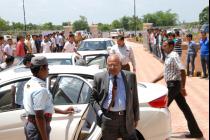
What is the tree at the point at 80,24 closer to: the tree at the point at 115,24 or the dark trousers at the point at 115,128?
the tree at the point at 115,24

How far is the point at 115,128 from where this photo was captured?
5.04 meters

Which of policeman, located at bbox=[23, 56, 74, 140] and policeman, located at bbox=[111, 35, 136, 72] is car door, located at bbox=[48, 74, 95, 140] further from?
policeman, located at bbox=[111, 35, 136, 72]

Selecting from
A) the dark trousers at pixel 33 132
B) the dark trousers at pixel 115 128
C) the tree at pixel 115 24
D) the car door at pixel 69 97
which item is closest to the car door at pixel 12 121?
the car door at pixel 69 97

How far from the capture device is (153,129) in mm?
6152

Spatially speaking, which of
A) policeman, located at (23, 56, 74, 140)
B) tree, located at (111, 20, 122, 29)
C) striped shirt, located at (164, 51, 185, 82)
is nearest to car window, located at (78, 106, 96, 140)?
policeman, located at (23, 56, 74, 140)

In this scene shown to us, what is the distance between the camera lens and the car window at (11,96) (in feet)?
19.9

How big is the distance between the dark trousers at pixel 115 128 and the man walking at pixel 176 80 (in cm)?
265

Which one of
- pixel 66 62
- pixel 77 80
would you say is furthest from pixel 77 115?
pixel 66 62

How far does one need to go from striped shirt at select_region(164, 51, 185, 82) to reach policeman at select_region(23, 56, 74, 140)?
3.29 meters

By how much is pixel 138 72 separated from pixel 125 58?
353 inches

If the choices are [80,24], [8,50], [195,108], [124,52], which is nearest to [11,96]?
[124,52]

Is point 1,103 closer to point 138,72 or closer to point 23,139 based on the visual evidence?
point 23,139

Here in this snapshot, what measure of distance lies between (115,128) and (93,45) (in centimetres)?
1452

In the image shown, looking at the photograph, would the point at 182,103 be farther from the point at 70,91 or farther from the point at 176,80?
the point at 70,91
